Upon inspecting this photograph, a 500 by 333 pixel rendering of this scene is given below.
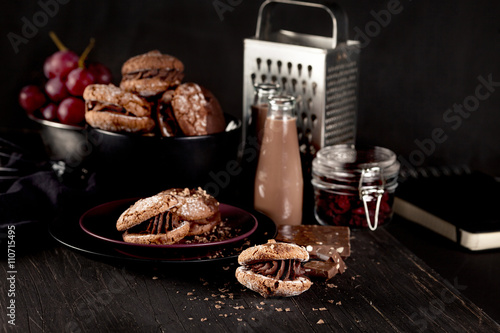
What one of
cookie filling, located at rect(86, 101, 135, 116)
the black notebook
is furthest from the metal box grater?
cookie filling, located at rect(86, 101, 135, 116)

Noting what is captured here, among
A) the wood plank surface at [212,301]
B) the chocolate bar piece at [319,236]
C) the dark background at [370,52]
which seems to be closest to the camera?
the wood plank surface at [212,301]

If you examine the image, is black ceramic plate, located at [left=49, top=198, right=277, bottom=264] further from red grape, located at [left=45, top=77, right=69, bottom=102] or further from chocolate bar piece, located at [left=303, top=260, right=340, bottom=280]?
red grape, located at [left=45, top=77, right=69, bottom=102]

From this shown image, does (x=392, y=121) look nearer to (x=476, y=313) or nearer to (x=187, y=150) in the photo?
(x=187, y=150)

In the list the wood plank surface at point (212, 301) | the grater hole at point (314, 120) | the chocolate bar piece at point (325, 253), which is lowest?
the wood plank surface at point (212, 301)

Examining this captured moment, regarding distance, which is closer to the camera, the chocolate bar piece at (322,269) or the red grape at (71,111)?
the chocolate bar piece at (322,269)

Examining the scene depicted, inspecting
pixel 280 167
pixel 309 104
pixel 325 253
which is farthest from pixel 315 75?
pixel 325 253

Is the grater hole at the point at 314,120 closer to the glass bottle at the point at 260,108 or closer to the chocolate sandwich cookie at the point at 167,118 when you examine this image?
the glass bottle at the point at 260,108

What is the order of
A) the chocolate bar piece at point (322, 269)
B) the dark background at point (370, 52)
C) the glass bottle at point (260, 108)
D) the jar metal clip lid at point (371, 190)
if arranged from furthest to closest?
the dark background at point (370, 52)
the glass bottle at point (260, 108)
the jar metal clip lid at point (371, 190)
the chocolate bar piece at point (322, 269)

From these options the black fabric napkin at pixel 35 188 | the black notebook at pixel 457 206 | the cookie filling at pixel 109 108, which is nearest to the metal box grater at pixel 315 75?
the black notebook at pixel 457 206
